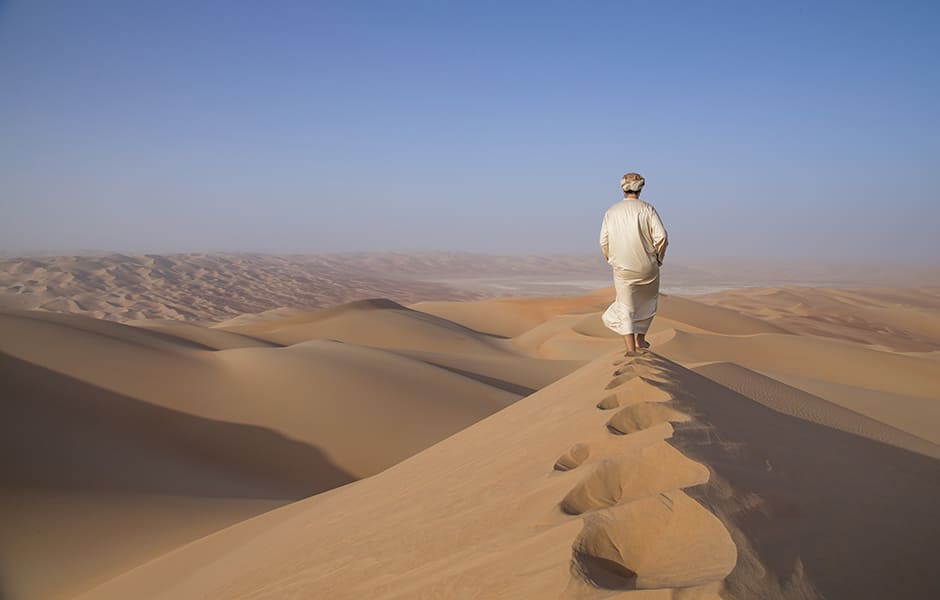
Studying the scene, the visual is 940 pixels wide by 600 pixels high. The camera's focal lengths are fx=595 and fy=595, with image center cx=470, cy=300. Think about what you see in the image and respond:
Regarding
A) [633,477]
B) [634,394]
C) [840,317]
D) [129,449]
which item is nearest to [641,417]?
[634,394]

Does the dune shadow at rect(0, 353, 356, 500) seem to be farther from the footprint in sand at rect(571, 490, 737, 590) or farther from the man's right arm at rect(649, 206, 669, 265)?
the footprint in sand at rect(571, 490, 737, 590)

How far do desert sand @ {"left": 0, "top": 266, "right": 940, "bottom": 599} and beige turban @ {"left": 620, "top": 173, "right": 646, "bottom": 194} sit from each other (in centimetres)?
163

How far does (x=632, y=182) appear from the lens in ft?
18.1

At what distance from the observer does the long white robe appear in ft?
17.9

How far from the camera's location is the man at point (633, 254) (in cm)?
544

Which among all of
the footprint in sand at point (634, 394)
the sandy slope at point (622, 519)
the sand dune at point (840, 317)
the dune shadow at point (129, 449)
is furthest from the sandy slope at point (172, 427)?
the sand dune at point (840, 317)

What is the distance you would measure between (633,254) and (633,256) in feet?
0.06

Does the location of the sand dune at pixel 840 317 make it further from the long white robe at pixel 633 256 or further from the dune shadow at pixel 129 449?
the dune shadow at pixel 129 449

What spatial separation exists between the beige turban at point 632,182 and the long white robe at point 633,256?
0.10 m

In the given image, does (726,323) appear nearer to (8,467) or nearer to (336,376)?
(336,376)

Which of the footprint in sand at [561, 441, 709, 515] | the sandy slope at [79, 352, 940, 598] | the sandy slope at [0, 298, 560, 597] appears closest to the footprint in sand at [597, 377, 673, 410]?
the sandy slope at [79, 352, 940, 598]

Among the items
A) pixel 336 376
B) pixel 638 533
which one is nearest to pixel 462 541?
pixel 638 533

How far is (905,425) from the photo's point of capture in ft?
24.8

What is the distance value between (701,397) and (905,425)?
5556 mm
